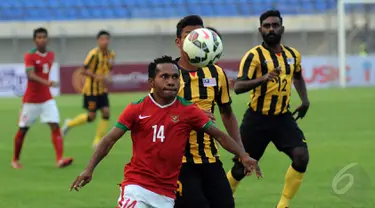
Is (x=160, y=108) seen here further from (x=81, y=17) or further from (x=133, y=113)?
(x=81, y=17)

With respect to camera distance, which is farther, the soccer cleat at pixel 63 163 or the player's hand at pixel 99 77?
the player's hand at pixel 99 77

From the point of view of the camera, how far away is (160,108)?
6.30 meters

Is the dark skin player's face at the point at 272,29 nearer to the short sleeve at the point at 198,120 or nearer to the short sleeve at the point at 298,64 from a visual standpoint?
the short sleeve at the point at 298,64

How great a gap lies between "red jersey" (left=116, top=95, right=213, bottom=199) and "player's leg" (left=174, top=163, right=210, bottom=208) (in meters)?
0.36

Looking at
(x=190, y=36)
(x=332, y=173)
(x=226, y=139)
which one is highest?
(x=190, y=36)

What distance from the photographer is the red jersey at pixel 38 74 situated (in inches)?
541

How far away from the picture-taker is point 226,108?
7.33 metres

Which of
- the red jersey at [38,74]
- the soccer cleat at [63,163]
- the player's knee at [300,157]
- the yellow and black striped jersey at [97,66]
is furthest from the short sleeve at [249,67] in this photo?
the yellow and black striped jersey at [97,66]

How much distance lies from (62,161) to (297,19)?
1301 inches

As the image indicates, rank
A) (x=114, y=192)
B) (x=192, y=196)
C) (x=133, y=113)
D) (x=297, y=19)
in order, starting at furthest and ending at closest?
(x=297, y=19)
(x=114, y=192)
(x=192, y=196)
(x=133, y=113)

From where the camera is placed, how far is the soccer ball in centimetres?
672

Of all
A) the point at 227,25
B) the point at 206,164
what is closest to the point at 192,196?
the point at 206,164

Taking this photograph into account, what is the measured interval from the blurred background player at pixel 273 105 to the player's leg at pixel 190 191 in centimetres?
219

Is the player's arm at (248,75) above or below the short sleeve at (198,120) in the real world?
above
